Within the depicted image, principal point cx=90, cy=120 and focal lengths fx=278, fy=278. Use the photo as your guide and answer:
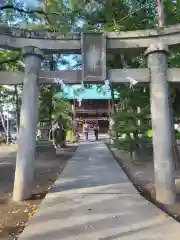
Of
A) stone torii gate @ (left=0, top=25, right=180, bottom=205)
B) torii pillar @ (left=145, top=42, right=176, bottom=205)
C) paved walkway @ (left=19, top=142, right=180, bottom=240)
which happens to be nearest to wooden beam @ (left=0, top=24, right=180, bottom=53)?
stone torii gate @ (left=0, top=25, right=180, bottom=205)

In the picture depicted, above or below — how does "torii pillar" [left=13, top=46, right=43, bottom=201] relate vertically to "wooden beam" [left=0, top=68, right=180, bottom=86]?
below

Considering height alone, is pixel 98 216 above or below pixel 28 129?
below

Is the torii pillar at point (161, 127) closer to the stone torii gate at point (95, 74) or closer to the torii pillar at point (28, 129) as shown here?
the stone torii gate at point (95, 74)

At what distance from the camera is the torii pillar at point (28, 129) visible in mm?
6488

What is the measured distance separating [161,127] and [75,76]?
2.42 meters

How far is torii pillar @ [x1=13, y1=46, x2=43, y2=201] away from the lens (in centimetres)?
649

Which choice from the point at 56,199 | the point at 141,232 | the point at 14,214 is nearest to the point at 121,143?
the point at 56,199

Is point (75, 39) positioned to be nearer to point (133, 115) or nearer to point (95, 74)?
point (95, 74)

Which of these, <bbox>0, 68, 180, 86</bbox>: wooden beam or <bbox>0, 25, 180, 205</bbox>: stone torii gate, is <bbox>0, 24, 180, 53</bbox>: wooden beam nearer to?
<bbox>0, 25, 180, 205</bbox>: stone torii gate

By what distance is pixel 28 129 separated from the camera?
664 centimetres

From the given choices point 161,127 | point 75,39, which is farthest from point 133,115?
point 75,39

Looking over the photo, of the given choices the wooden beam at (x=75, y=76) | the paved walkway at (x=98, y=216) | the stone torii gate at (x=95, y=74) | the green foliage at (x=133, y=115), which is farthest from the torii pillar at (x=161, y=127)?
the green foliage at (x=133, y=115)

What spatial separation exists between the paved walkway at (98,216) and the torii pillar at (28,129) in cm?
71

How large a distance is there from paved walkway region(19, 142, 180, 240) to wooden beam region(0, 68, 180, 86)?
2.67m
